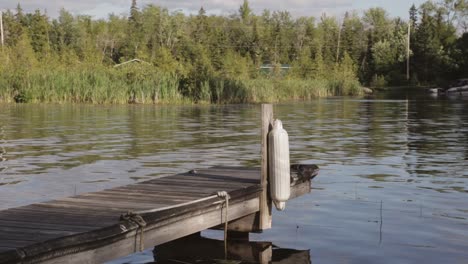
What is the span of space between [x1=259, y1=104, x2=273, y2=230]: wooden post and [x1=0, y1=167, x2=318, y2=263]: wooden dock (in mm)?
70

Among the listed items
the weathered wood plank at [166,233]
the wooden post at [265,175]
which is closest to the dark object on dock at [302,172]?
the wooden post at [265,175]

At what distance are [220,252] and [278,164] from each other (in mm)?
1355

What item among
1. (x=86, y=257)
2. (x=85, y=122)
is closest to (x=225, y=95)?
(x=85, y=122)

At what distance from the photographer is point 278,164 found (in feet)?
29.1

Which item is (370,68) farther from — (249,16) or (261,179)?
(261,179)

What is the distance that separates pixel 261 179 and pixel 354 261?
184 centimetres

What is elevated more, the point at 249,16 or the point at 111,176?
the point at 249,16

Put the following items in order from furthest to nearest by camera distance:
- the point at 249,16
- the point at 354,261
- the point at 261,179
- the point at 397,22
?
the point at 249,16
the point at 397,22
the point at 261,179
the point at 354,261

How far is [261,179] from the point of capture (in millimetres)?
9148

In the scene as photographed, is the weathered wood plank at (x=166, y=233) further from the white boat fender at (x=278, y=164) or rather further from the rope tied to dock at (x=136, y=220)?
the white boat fender at (x=278, y=164)

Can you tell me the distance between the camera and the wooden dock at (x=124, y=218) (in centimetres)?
573

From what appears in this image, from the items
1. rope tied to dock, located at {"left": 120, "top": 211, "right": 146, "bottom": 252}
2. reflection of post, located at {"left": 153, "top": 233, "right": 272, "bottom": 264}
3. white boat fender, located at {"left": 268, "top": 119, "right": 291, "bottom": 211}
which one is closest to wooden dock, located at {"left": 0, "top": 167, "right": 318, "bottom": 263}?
rope tied to dock, located at {"left": 120, "top": 211, "right": 146, "bottom": 252}

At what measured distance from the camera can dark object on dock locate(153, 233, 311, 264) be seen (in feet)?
26.6

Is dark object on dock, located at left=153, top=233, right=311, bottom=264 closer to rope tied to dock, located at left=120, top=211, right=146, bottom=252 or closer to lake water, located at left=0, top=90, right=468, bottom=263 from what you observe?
lake water, located at left=0, top=90, right=468, bottom=263
